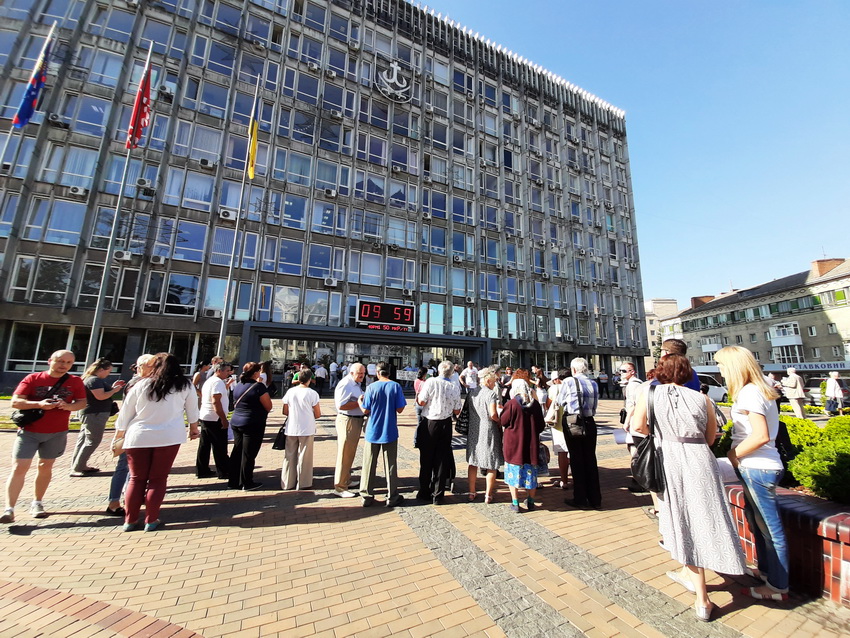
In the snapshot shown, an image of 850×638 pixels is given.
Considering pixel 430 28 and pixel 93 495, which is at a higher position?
pixel 430 28

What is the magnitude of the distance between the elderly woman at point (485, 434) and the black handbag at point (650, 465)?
206cm

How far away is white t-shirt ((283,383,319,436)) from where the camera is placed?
5723 millimetres

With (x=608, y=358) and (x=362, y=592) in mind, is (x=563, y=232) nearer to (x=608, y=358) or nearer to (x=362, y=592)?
(x=608, y=358)

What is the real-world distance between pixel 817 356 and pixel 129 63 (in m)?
71.4

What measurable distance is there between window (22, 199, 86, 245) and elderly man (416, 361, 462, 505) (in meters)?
22.5

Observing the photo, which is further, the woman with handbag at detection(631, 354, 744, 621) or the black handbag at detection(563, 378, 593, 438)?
the black handbag at detection(563, 378, 593, 438)

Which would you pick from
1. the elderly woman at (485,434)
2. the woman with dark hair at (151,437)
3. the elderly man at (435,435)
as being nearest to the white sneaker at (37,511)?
the woman with dark hair at (151,437)

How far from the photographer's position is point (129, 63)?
20297 millimetres

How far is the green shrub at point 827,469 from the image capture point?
11.3 feet

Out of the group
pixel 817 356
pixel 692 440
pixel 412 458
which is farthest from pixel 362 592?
pixel 817 356

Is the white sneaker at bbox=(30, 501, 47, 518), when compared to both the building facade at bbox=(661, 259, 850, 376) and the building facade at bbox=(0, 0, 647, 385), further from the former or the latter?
the building facade at bbox=(661, 259, 850, 376)

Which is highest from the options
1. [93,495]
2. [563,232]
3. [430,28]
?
[430,28]

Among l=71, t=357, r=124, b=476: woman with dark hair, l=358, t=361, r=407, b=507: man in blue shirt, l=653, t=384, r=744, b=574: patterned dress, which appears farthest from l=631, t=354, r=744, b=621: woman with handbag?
l=71, t=357, r=124, b=476: woman with dark hair

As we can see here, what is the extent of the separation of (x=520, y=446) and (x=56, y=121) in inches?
1071
